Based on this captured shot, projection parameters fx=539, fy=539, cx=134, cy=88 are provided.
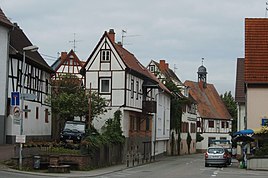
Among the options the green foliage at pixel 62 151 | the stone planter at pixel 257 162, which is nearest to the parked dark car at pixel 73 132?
the green foliage at pixel 62 151

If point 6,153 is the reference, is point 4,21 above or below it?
above

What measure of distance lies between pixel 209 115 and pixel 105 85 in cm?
5353

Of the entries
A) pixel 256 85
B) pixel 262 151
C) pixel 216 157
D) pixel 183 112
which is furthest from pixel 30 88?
pixel 183 112

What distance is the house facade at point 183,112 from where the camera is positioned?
7654 centimetres

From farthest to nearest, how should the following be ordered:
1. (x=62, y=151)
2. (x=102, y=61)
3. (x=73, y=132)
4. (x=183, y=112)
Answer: (x=183, y=112) → (x=102, y=61) → (x=73, y=132) → (x=62, y=151)

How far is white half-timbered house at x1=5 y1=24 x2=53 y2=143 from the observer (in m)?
40.2

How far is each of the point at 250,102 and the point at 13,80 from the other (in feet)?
62.1

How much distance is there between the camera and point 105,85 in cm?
4872

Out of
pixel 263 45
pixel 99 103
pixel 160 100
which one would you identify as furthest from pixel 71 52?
pixel 263 45

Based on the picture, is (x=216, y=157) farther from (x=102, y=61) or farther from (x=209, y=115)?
(x=209, y=115)

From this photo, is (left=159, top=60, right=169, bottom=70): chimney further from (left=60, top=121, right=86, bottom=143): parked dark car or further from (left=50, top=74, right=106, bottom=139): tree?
(left=60, top=121, right=86, bottom=143): parked dark car

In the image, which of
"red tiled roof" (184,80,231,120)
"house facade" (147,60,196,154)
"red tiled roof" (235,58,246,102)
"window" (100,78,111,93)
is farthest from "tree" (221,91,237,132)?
"window" (100,78,111,93)

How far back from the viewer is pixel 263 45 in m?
45.9

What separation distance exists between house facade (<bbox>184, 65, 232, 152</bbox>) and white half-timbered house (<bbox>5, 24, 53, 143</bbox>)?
50351 mm
